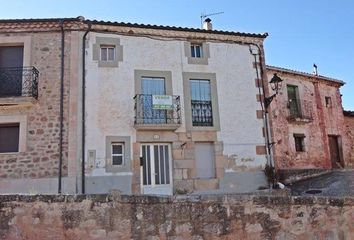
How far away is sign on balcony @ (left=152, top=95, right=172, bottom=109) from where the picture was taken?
1374cm

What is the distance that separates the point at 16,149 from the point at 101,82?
3636 mm

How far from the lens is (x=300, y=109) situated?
2105cm

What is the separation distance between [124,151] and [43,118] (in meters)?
2.95

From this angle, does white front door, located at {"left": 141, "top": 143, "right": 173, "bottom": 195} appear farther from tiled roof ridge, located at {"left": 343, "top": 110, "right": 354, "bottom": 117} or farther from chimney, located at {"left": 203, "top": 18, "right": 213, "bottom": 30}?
tiled roof ridge, located at {"left": 343, "top": 110, "right": 354, "bottom": 117}

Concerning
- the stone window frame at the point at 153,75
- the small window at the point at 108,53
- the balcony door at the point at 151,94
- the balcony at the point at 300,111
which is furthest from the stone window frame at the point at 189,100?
the balcony at the point at 300,111

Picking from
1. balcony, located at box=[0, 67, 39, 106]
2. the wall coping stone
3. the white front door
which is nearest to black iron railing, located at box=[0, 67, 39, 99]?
balcony, located at box=[0, 67, 39, 106]

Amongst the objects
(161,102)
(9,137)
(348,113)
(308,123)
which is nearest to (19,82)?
(9,137)

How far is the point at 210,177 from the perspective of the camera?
46.3 feet

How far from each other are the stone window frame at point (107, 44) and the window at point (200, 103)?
113 inches

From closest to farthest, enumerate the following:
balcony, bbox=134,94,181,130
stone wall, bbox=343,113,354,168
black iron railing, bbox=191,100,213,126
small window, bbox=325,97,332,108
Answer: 1. balcony, bbox=134,94,181,130
2. black iron railing, bbox=191,100,213,126
3. stone wall, bbox=343,113,354,168
4. small window, bbox=325,97,332,108

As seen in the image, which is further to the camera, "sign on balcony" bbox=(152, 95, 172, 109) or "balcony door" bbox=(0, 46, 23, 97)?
"sign on balcony" bbox=(152, 95, 172, 109)

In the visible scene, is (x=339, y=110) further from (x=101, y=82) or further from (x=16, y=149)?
(x=16, y=149)

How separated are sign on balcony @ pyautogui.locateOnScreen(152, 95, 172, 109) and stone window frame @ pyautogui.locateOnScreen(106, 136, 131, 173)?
1535mm

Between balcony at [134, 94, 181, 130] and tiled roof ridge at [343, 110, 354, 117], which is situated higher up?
tiled roof ridge at [343, 110, 354, 117]
